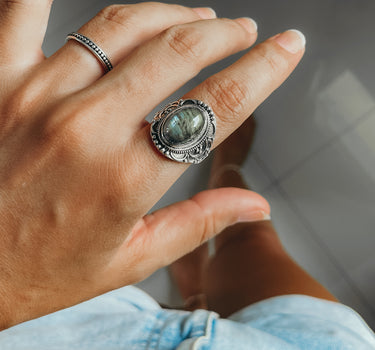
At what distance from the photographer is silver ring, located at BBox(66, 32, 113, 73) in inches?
24.8

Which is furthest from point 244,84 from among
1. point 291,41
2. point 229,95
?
point 291,41

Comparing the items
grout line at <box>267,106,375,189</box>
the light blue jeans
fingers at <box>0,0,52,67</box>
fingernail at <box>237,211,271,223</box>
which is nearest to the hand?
fingers at <box>0,0,52,67</box>

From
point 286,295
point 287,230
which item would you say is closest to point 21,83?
point 286,295

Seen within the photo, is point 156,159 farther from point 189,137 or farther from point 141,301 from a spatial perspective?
point 141,301

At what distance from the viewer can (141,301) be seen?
90 centimetres

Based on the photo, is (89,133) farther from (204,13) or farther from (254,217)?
(254,217)

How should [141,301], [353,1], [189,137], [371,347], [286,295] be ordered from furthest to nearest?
1. [353,1]
2. [141,301]
3. [286,295]
4. [371,347]
5. [189,137]

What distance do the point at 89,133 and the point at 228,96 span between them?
0.79 feet

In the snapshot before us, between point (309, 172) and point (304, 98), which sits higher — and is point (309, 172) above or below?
below

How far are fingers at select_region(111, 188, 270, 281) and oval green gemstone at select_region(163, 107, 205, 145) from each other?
22cm

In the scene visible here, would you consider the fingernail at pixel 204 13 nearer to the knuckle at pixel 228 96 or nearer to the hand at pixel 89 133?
the hand at pixel 89 133

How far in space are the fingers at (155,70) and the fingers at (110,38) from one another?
0.17 feet

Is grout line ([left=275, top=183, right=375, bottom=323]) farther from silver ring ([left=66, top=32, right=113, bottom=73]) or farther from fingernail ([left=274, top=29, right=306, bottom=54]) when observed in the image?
silver ring ([left=66, top=32, right=113, bottom=73])

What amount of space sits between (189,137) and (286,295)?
0.47 meters
